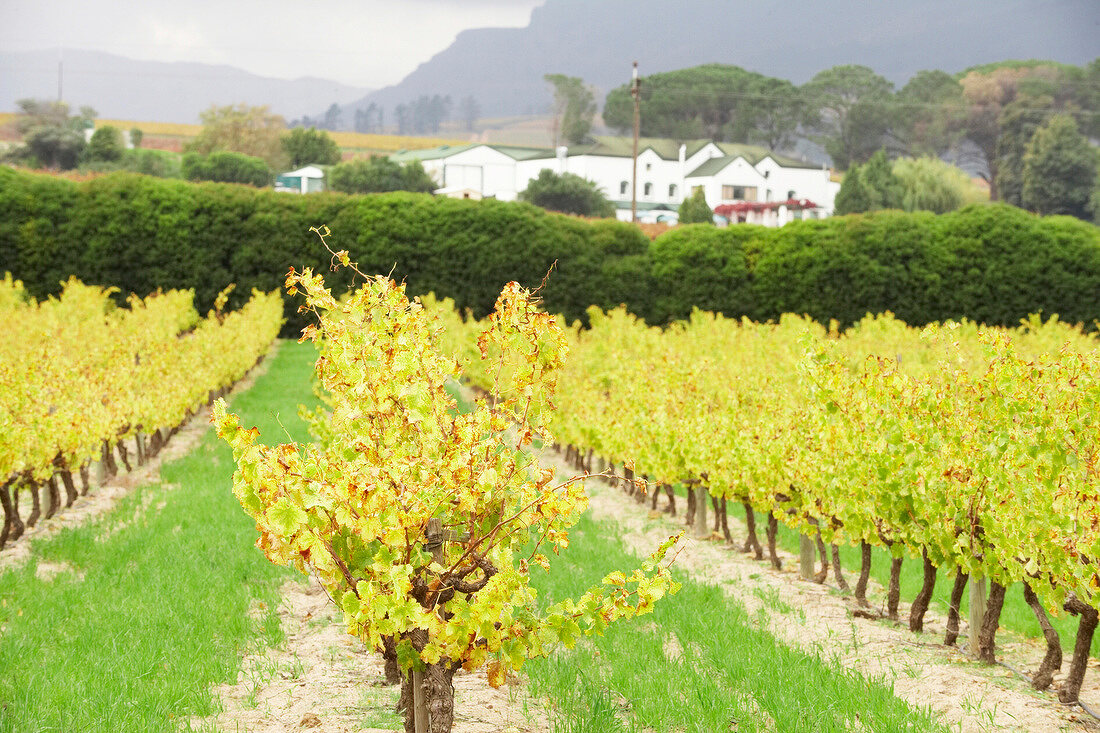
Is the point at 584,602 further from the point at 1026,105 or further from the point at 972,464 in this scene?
the point at 1026,105

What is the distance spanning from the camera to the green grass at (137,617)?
4.21m

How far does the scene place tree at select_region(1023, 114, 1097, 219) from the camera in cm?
6531

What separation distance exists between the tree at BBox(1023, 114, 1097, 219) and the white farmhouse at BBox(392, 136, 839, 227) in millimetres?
14723

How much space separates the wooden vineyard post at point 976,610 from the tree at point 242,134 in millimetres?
77003

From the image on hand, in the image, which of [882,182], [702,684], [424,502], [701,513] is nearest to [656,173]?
[882,182]

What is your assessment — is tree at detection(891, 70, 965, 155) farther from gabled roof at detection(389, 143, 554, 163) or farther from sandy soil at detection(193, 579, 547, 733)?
sandy soil at detection(193, 579, 547, 733)

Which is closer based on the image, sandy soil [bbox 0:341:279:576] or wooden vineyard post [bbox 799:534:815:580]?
wooden vineyard post [bbox 799:534:815:580]

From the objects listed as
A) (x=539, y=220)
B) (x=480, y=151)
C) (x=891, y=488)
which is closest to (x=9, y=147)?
(x=480, y=151)

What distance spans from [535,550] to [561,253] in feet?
71.0

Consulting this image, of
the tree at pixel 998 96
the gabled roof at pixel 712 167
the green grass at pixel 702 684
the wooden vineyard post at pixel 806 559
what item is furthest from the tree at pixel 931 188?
the green grass at pixel 702 684

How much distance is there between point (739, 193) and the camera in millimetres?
77500

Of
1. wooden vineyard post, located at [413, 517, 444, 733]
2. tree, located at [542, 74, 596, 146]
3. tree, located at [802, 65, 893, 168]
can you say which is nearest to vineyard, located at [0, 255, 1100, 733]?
wooden vineyard post, located at [413, 517, 444, 733]

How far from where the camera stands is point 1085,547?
420cm

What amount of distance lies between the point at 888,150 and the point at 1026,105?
12.5m
